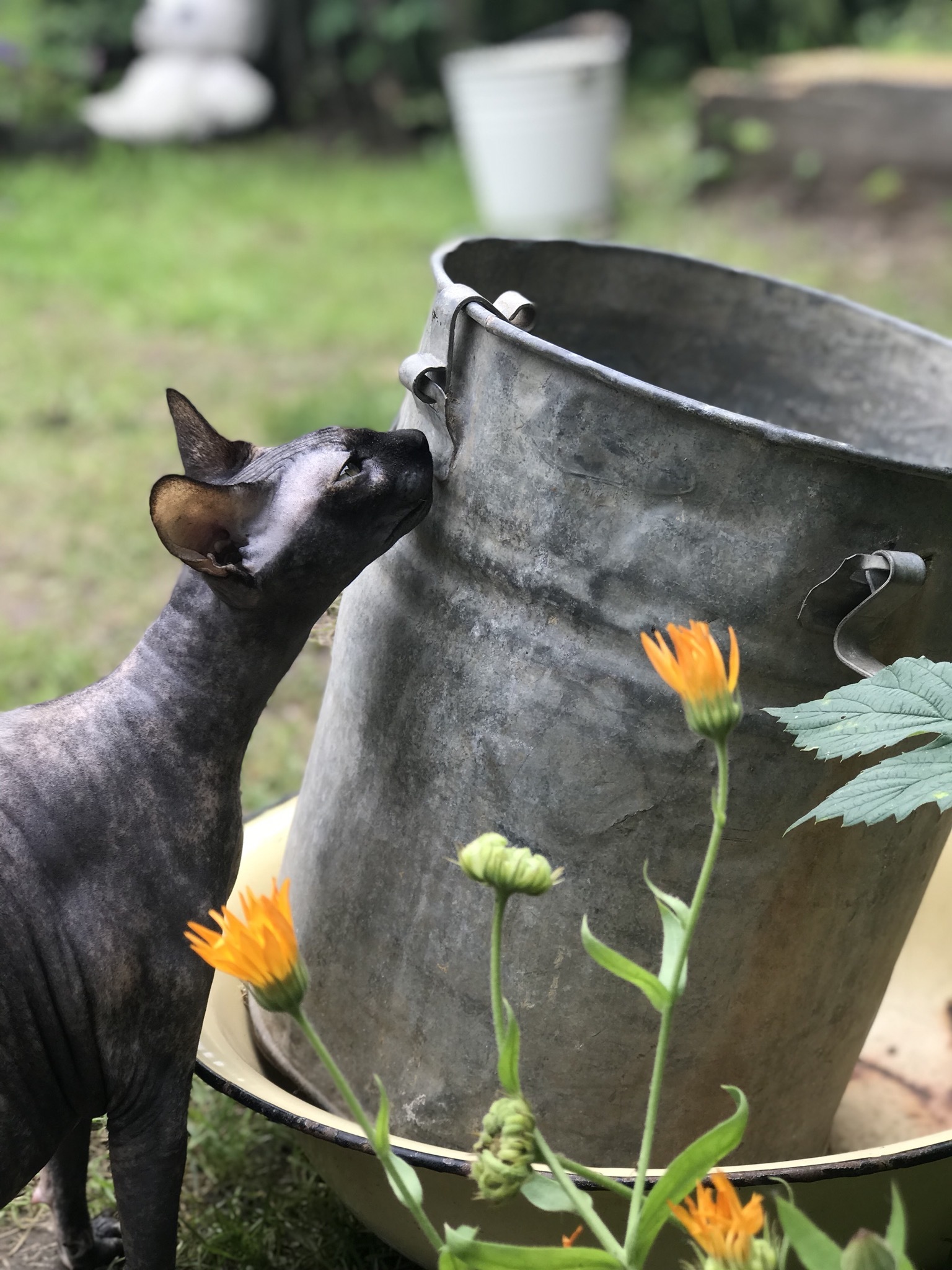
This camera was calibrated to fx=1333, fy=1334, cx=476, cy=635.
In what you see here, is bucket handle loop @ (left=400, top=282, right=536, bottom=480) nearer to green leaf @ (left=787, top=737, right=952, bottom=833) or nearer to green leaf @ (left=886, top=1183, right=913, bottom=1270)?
green leaf @ (left=787, top=737, right=952, bottom=833)

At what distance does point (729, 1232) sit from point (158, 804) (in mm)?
682

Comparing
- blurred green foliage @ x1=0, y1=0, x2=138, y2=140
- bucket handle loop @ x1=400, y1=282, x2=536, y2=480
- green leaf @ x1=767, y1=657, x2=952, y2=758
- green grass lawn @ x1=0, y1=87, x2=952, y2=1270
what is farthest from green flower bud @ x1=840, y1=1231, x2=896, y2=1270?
blurred green foliage @ x1=0, y1=0, x2=138, y2=140

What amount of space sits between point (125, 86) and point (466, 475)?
276 inches

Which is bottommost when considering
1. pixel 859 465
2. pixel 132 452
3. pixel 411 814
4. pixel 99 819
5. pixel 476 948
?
pixel 132 452

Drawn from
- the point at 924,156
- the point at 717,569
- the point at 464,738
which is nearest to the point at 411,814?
the point at 464,738

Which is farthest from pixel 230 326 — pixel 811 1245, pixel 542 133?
pixel 811 1245

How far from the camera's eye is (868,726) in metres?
1.09

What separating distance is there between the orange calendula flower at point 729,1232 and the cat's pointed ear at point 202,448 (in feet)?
2.65

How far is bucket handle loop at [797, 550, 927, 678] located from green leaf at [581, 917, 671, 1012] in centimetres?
39

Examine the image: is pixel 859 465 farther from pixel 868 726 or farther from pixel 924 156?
pixel 924 156

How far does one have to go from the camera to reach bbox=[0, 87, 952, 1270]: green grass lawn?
183 centimetres

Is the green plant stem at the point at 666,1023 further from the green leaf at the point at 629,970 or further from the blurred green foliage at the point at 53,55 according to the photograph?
the blurred green foliage at the point at 53,55

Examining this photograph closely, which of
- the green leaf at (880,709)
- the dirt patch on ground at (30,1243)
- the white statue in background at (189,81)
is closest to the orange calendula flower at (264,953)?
the green leaf at (880,709)

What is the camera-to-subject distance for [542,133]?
5.89 metres
